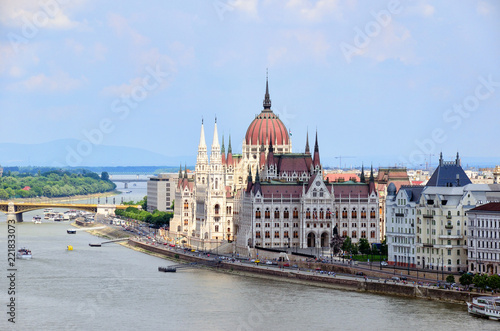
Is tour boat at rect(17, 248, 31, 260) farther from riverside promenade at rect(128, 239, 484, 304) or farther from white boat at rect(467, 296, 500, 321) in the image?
white boat at rect(467, 296, 500, 321)

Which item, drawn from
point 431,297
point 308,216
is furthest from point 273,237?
point 431,297

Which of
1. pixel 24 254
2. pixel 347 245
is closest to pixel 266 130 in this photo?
pixel 347 245

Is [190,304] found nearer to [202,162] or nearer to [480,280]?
[480,280]

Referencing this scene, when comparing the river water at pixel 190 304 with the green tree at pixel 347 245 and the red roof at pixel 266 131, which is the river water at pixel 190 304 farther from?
the red roof at pixel 266 131

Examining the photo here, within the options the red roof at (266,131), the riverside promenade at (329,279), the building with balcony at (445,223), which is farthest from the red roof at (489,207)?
the red roof at (266,131)

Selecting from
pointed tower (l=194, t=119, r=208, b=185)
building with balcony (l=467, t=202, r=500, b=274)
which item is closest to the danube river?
building with balcony (l=467, t=202, r=500, b=274)

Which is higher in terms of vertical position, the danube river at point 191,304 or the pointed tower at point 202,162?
the pointed tower at point 202,162
